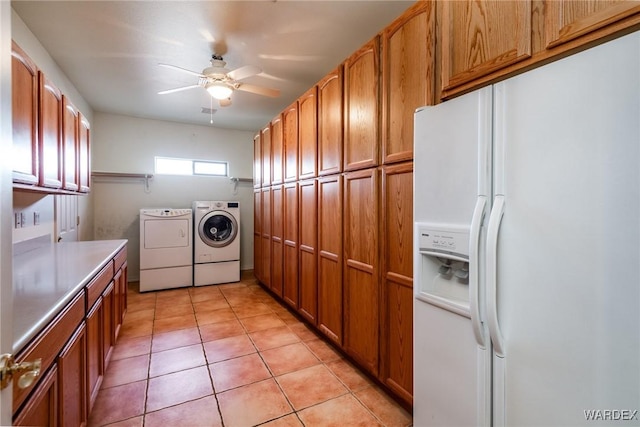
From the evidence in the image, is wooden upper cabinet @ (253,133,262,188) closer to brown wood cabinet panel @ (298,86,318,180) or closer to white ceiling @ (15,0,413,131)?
white ceiling @ (15,0,413,131)

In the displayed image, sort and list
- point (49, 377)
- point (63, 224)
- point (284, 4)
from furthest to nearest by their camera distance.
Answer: point (63, 224) < point (284, 4) < point (49, 377)

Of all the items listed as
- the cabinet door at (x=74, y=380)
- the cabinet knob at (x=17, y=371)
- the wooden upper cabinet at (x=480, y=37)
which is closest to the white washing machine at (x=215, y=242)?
the cabinet door at (x=74, y=380)

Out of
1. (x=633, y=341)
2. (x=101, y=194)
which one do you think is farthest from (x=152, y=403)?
(x=101, y=194)

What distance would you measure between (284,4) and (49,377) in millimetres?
2450

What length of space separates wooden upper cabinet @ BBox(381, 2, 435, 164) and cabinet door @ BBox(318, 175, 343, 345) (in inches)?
25.3

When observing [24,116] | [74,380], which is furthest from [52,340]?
[24,116]

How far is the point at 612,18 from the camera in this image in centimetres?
82

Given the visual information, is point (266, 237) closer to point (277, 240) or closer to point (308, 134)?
point (277, 240)

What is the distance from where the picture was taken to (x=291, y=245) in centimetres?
315

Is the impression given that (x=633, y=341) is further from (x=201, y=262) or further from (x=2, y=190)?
(x=201, y=262)

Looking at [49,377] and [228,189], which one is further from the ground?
[228,189]

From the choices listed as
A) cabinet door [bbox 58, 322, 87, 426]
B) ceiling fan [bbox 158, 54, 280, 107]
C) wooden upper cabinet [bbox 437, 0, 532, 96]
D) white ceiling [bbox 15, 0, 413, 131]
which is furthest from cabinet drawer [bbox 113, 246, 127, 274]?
wooden upper cabinet [bbox 437, 0, 532, 96]

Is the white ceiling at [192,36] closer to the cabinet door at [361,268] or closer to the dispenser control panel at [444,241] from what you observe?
the cabinet door at [361,268]

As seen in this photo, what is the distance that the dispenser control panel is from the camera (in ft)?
3.79
